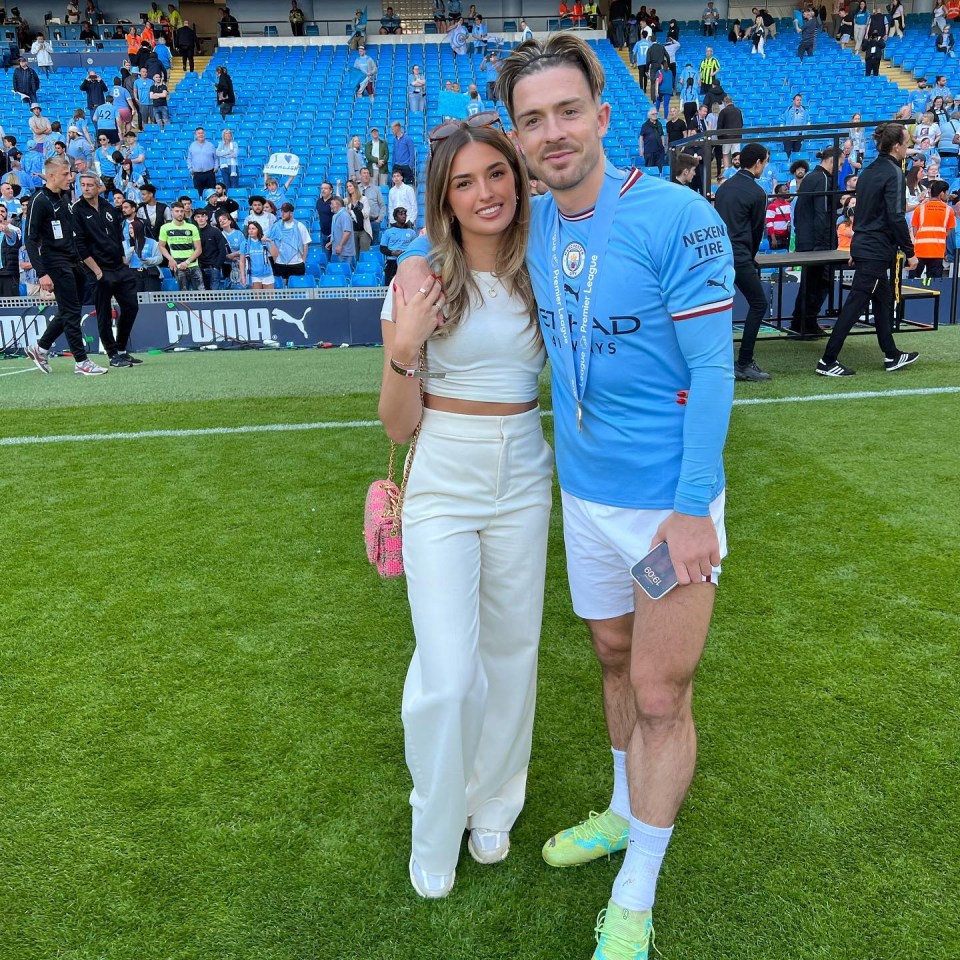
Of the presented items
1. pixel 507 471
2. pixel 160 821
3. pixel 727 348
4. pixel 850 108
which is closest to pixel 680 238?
pixel 727 348

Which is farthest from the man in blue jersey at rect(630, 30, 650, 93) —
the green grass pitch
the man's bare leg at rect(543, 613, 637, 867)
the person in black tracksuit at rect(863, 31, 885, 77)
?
the man's bare leg at rect(543, 613, 637, 867)

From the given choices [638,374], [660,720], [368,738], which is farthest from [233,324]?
[660,720]

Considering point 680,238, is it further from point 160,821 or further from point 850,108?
point 850,108

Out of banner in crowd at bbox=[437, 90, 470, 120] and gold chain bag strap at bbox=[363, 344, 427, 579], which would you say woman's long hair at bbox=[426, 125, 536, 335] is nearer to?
gold chain bag strap at bbox=[363, 344, 427, 579]

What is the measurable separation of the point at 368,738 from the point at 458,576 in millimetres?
1026

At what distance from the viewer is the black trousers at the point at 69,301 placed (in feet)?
30.3

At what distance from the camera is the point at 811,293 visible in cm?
990

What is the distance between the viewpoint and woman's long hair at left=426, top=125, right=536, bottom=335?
2121mm

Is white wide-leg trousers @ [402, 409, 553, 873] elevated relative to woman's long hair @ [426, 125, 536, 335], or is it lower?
lower

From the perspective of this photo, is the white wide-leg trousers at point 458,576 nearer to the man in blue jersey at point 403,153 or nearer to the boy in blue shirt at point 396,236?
the boy in blue shirt at point 396,236

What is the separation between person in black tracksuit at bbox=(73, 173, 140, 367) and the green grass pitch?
4.78 metres

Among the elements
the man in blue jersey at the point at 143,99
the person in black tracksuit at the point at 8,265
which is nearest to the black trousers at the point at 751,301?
the person in black tracksuit at the point at 8,265

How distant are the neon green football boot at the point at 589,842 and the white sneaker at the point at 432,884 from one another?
0.93 ft

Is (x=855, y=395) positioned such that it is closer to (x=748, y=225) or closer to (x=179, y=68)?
(x=748, y=225)
